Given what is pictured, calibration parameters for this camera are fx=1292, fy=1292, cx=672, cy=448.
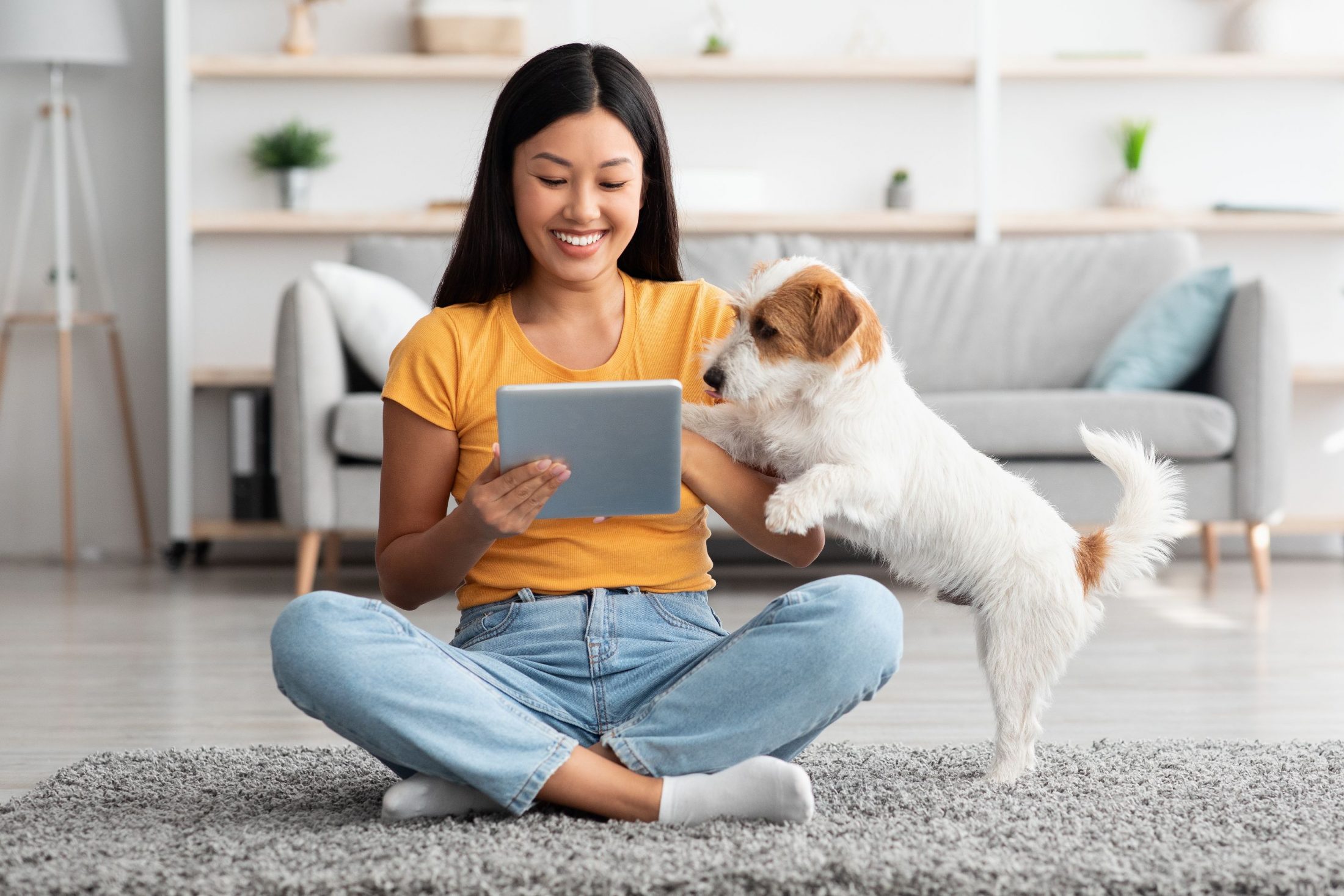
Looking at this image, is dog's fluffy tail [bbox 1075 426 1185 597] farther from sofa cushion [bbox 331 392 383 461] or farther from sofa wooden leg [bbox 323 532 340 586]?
sofa wooden leg [bbox 323 532 340 586]

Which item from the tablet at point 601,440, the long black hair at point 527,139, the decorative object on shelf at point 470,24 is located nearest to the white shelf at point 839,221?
the decorative object on shelf at point 470,24

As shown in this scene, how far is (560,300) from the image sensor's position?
170cm

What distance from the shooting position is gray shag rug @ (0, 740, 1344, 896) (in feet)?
4.12

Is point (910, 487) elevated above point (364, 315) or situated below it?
below

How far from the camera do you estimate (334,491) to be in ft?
A: 11.7

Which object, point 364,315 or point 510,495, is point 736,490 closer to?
point 510,495

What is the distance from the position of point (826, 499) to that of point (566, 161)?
0.51 metres

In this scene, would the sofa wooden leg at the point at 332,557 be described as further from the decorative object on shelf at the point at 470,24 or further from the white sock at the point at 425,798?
the white sock at the point at 425,798

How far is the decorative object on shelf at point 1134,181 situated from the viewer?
15.0ft

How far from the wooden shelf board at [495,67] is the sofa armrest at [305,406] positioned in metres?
1.26

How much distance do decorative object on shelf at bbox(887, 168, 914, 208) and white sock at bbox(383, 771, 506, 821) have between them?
11.6 feet

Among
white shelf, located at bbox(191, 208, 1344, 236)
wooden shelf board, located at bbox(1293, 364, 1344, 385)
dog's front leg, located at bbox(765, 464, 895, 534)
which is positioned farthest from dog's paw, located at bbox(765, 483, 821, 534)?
wooden shelf board, located at bbox(1293, 364, 1344, 385)

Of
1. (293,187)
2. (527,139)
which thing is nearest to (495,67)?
(293,187)

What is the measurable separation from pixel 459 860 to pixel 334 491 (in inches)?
94.1
